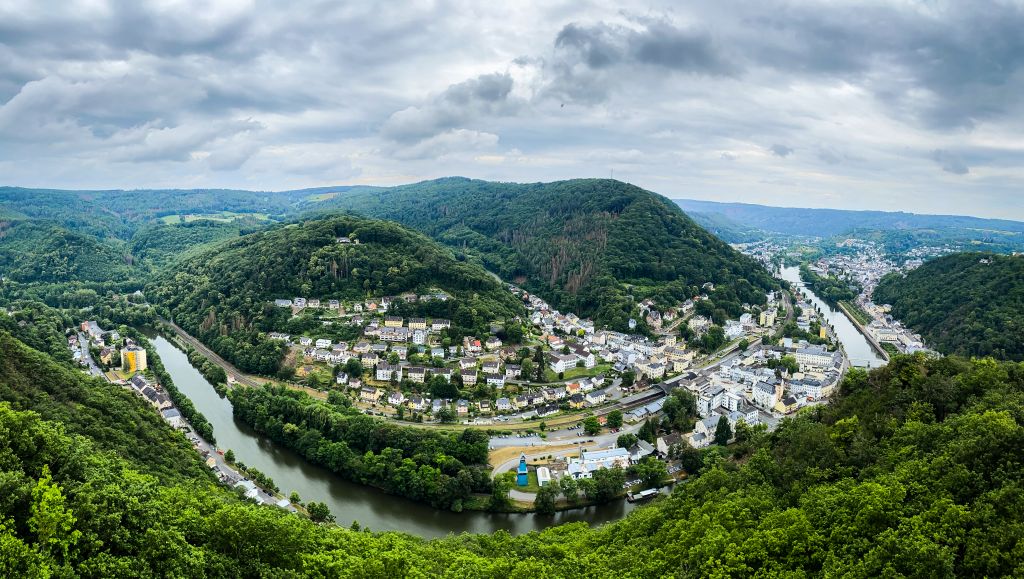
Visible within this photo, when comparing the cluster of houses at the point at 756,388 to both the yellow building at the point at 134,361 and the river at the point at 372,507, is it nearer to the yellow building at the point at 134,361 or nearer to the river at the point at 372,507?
the river at the point at 372,507

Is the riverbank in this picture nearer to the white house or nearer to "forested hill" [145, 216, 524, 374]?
the white house

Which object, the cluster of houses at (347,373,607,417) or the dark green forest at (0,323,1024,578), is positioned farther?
the cluster of houses at (347,373,607,417)

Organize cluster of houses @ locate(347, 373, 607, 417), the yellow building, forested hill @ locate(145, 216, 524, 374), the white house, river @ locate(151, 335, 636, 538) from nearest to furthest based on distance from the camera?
river @ locate(151, 335, 636, 538) → cluster of houses @ locate(347, 373, 607, 417) → the yellow building → the white house → forested hill @ locate(145, 216, 524, 374)

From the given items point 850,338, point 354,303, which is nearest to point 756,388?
point 850,338

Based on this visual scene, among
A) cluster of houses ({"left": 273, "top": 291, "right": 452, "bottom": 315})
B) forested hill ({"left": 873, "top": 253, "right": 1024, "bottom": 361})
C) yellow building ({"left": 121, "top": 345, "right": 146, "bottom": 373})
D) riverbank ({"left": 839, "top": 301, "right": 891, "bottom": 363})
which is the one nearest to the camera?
yellow building ({"left": 121, "top": 345, "right": 146, "bottom": 373})

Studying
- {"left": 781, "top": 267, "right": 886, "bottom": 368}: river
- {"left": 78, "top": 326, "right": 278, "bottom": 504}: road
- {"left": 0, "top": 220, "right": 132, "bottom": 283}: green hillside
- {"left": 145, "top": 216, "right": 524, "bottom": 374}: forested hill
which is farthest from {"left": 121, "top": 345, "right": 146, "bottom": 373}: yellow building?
{"left": 781, "top": 267, "right": 886, "bottom": 368}: river

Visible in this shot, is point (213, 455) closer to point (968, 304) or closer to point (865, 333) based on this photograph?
point (865, 333)

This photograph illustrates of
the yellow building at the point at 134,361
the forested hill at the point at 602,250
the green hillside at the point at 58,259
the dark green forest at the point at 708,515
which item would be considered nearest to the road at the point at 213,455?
the dark green forest at the point at 708,515
